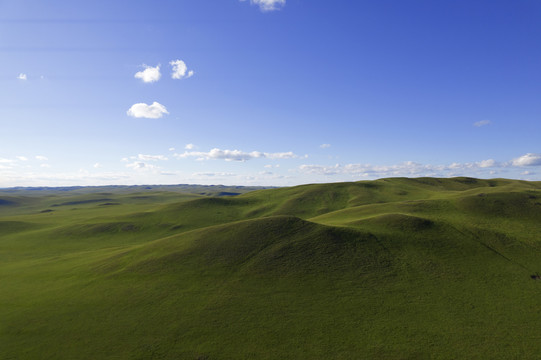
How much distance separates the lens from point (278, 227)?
54531mm

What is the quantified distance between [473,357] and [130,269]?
4672cm

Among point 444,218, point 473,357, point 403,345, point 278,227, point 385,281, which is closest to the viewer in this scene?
point 473,357

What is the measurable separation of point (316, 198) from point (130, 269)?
3683 inches

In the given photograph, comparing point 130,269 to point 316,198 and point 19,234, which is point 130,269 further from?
point 316,198

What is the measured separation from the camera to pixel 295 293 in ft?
118

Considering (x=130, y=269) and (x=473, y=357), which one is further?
(x=130, y=269)

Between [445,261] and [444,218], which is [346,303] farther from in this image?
[444,218]

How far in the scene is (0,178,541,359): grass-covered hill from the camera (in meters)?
26.7

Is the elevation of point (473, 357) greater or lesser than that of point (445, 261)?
lesser

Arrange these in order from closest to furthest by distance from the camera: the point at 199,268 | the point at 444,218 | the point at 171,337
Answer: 1. the point at 171,337
2. the point at 199,268
3. the point at 444,218

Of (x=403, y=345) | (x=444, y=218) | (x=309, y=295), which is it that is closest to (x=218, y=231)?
(x=309, y=295)

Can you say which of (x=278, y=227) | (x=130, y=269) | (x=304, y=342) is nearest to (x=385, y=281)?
(x=304, y=342)

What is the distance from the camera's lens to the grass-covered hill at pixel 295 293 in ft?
87.7

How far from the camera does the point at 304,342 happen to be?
26.9m
